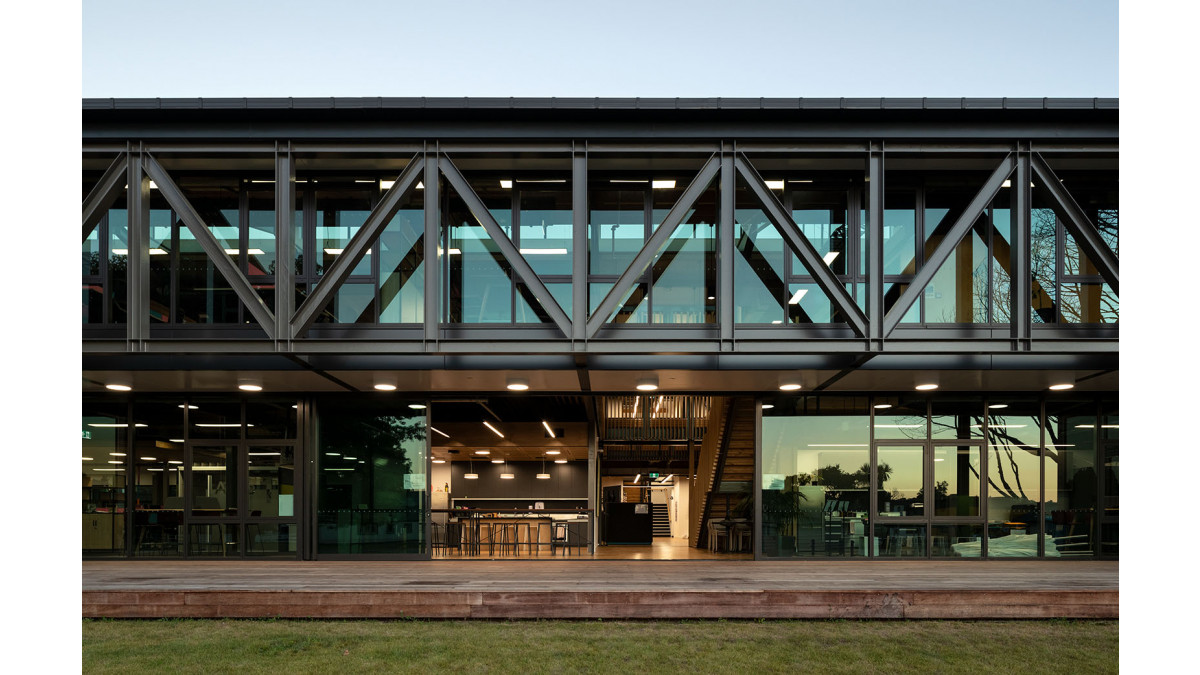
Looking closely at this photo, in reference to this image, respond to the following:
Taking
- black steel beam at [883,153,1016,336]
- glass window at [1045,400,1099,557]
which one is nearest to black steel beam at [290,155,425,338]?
black steel beam at [883,153,1016,336]

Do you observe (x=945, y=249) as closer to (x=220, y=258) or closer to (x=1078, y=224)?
(x=1078, y=224)

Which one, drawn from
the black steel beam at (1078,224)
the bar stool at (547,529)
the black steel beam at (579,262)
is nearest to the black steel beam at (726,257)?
the black steel beam at (579,262)

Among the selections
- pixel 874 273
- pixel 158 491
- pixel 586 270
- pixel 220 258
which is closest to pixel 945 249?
pixel 874 273

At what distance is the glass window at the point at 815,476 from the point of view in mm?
13922

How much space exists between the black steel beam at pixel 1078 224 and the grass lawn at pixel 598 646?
4.43 meters

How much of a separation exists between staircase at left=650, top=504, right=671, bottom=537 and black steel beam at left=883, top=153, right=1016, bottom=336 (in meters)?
19.7

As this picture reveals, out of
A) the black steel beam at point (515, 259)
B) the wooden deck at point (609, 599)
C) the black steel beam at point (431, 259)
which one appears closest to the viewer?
the wooden deck at point (609, 599)

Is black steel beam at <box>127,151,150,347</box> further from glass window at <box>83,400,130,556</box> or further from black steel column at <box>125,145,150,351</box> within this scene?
glass window at <box>83,400,130,556</box>

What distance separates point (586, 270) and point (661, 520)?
2138cm

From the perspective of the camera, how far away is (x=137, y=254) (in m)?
10.4

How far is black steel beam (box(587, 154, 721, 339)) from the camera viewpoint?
Result: 10234mm

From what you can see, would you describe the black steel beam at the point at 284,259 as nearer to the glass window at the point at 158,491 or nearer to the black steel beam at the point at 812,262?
the glass window at the point at 158,491

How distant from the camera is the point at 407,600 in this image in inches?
384

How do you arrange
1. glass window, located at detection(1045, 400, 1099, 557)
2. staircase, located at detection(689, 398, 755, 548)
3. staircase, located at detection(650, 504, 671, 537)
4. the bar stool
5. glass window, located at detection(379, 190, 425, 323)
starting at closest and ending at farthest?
glass window, located at detection(379, 190, 425, 323), glass window, located at detection(1045, 400, 1099, 557), staircase, located at detection(689, 398, 755, 548), the bar stool, staircase, located at detection(650, 504, 671, 537)
